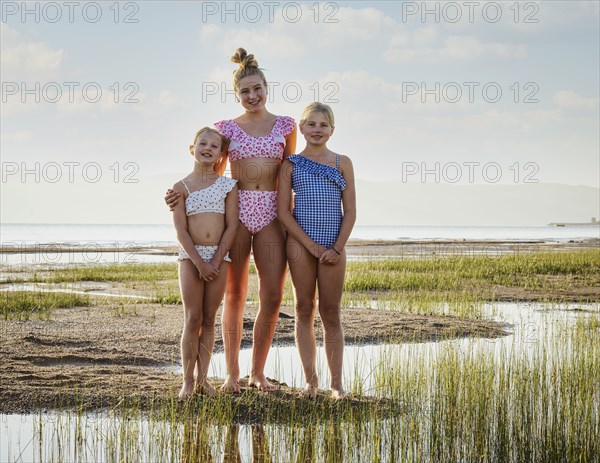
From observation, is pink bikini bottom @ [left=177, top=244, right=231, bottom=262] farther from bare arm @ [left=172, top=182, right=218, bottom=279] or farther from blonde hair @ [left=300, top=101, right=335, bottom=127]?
blonde hair @ [left=300, top=101, right=335, bottom=127]

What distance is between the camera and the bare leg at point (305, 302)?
19.2 ft

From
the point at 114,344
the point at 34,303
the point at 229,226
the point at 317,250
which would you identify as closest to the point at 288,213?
the point at 317,250

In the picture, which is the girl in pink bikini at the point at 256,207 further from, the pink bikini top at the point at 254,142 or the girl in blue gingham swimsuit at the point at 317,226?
the girl in blue gingham swimsuit at the point at 317,226

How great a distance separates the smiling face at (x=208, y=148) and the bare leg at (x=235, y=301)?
0.61 metres

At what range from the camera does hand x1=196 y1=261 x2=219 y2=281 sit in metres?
5.70

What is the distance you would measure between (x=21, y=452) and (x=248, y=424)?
1.56 metres

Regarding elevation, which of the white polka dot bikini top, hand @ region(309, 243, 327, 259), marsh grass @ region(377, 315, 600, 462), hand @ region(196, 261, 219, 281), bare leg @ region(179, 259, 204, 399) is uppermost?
the white polka dot bikini top

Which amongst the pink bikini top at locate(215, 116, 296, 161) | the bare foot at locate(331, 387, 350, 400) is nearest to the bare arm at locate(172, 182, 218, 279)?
the pink bikini top at locate(215, 116, 296, 161)

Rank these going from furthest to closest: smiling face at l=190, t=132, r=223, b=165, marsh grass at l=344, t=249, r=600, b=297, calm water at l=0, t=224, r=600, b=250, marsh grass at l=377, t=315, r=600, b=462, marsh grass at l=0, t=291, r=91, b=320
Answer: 1. calm water at l=0, t=224, r=600, b=250
2. marsh grass at l=344, t=249, r=600, b=297
3. marsh grass at l=0, t=291, r=91, b=320
4. smiling face at l=190, t=132, r=223, b=165
5. marsh grass at l=377, t=315, r=600, b=462

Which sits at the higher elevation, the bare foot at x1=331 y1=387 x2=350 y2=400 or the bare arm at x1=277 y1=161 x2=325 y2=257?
the bare arm at x1=277 y1=161 x2=325 y2=257

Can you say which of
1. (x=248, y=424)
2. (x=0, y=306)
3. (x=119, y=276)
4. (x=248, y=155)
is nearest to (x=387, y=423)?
(x=248, y=424)

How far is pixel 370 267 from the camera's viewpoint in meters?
22.2

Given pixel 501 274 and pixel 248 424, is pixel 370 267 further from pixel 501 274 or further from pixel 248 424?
pixel 248 424

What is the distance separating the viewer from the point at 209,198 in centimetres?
588
